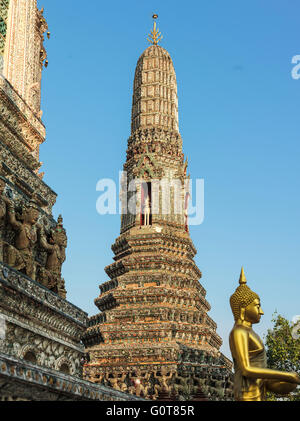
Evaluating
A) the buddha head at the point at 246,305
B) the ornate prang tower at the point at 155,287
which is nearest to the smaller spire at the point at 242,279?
the buddha head at the point at 246,305

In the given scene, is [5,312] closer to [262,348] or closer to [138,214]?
[262,348]

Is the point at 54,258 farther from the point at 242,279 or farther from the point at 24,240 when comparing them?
the point at 242,279

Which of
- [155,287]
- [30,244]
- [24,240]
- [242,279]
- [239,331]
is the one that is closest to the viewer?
[239,331]

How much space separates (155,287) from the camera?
89.6 ft

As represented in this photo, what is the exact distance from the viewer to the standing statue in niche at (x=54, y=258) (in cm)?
1536

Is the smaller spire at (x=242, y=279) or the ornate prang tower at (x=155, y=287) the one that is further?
the ornate prang tower at (x=155, y=287)

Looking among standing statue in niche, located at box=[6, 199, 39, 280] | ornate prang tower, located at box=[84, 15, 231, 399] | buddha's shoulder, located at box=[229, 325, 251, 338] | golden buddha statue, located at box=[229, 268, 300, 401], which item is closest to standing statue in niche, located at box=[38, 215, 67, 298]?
standing statue in niche, located at box=[6, 199, 39, 280]

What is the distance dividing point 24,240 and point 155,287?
1359cm

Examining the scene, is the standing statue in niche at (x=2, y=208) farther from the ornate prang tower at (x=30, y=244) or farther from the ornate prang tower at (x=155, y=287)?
the ornate prang tower at (x=155, y=287)

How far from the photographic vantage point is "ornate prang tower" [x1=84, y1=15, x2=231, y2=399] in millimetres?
24828

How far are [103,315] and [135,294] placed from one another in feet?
5.69

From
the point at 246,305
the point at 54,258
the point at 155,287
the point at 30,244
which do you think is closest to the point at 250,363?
the point at 246,305

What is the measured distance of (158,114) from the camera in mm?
32844

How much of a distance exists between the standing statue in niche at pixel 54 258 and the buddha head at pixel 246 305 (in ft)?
22.6
